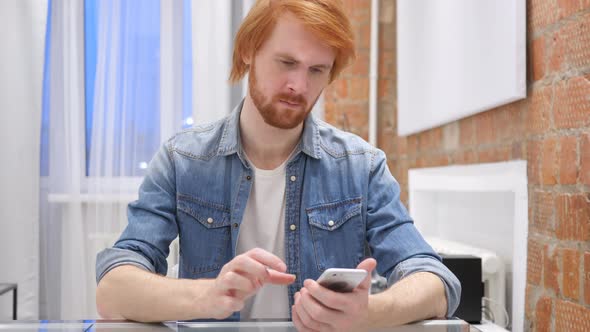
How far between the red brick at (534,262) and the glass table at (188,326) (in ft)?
3.83

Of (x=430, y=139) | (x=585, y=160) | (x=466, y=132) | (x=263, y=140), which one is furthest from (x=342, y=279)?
(x=430, y=139)

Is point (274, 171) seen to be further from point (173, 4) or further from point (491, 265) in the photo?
point (173, 4)

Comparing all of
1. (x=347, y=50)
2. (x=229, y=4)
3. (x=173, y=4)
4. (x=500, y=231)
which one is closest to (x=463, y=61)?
(x=500, y=231)

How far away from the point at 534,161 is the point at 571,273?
383mm

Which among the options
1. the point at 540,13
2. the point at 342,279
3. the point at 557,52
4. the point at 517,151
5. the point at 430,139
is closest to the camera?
the point at 342,279

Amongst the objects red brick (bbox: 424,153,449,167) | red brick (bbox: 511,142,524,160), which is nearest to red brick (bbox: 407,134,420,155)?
red brick (bbox: 424,153,449,167)

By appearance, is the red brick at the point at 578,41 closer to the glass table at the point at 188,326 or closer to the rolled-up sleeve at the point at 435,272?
the rolled-up sleeve at the point at 435,272

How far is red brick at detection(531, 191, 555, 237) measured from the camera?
1.76 metres

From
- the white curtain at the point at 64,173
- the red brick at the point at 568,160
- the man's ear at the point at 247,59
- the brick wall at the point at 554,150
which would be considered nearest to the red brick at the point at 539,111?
the brick wall at the point at 554,150

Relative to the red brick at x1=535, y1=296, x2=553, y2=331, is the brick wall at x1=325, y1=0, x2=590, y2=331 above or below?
above

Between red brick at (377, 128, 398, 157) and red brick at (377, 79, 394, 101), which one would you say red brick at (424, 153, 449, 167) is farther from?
red brick at (377, 79, 394, 101)

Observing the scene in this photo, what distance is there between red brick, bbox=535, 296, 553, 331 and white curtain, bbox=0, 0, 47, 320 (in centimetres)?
252

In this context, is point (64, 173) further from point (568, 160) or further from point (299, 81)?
point (568, 160)

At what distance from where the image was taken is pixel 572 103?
162 cm
